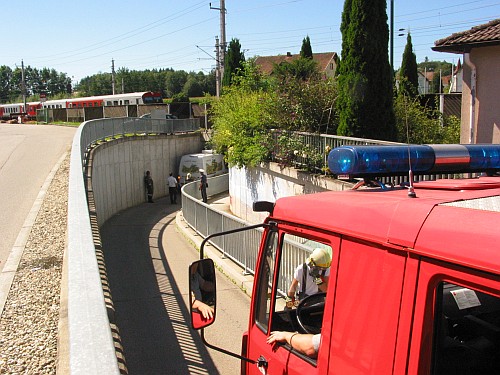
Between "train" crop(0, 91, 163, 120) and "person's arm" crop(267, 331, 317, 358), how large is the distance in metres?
52.2

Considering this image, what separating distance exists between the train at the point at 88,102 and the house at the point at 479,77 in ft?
142

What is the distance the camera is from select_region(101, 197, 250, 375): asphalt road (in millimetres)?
8016

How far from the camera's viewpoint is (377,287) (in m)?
2.38

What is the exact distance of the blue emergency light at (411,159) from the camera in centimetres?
322

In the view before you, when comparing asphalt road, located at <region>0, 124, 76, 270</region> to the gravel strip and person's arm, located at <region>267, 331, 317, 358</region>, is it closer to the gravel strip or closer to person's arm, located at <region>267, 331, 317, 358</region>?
the gravel strip

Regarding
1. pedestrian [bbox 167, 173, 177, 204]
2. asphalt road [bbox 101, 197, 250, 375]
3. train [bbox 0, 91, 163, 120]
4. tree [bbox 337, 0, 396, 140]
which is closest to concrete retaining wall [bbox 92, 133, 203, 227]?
pedestrian [bbox 167, 173, 177, 204]

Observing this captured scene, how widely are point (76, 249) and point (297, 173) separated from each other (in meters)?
10.7

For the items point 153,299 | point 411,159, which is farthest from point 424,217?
point 153,299

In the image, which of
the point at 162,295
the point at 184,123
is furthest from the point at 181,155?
the point at 162,295

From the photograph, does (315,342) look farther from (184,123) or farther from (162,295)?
(184,123)

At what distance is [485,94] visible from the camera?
13.7 meters

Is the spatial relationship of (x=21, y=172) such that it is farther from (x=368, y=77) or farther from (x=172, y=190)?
(x=368, y=77)

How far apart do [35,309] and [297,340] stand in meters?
4.74

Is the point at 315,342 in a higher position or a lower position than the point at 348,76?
lower
